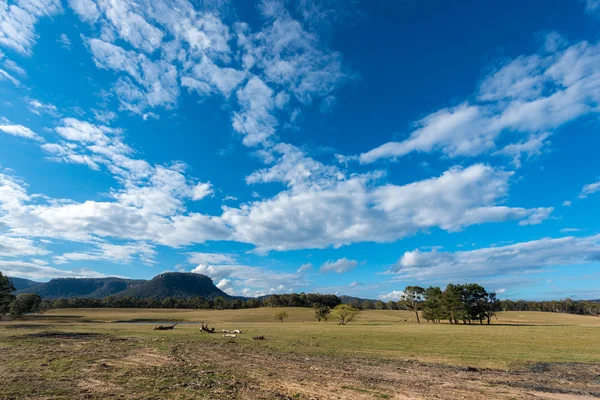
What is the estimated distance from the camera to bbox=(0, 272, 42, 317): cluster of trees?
74213mm

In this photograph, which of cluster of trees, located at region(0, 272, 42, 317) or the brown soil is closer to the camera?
the brown soil

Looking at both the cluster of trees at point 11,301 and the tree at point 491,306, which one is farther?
the tree at point 491,306

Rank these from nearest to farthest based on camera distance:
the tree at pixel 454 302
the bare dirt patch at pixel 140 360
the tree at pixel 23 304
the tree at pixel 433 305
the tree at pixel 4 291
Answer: the bare dirt patch at pixel 140 360 → the tree at pixel 4 291 → the tree at pixel 23 304 → the tree at pixel 454 302 → the tree at pixel 433 305

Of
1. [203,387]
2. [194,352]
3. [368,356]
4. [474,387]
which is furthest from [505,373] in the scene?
[194,352]

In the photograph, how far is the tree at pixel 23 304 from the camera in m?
93.1

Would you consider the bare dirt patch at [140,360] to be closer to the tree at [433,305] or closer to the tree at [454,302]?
the tree at [454,302]

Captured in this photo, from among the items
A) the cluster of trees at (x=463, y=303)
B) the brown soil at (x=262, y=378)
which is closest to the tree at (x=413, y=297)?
the cluster of trees at (x=463, y=303)

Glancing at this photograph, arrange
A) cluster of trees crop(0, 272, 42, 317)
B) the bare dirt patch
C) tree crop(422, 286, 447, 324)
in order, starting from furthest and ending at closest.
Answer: tree crop(422, 286, 447, 324)
cluster of trees crop(0, 272, 42, 317)
the bare dirt patch

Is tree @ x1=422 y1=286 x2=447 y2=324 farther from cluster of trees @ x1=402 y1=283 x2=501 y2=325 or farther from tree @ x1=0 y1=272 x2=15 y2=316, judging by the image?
tree @ x1=0 y1=272 x2=15 y2=316

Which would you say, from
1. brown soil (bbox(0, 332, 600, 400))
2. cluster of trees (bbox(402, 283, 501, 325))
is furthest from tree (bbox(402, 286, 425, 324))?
brown soil (bbox(0, 332, 600, 400))

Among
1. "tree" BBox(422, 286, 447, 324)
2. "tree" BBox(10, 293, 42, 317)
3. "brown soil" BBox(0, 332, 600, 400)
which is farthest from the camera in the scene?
"tree" BBox(422, 286, 447, 324)

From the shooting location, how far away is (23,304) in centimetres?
11075

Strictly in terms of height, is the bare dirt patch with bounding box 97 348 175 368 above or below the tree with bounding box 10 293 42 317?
below

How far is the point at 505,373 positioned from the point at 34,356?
31.6 m
